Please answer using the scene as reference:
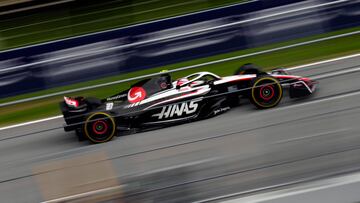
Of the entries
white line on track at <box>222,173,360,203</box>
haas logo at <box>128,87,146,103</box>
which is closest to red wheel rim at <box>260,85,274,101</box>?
haas logo at <box>128,87,146,103</box>

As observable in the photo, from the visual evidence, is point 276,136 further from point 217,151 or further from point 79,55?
point 79,55

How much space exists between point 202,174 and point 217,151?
0.60 m

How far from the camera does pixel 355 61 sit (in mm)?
9188

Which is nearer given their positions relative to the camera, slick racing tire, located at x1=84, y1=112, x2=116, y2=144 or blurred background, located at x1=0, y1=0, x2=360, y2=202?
blurred background, located at x1=0, y1=0, x2=360, y2=202

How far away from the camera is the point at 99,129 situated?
7.66m

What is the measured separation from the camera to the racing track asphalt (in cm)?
537

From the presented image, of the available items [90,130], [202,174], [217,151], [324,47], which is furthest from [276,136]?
[324,47]

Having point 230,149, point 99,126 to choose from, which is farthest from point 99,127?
point 230,149

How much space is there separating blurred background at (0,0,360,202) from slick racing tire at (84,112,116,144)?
0.13 m

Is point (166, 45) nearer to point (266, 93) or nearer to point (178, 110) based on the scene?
point (178, 110)

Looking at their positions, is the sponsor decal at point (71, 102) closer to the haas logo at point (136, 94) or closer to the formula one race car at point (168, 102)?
the formula one race car at point (168, 102)

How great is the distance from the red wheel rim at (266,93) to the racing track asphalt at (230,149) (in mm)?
196

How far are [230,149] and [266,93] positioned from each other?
5.26 ft

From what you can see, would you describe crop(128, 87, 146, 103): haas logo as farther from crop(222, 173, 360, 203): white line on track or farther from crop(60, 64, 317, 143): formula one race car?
crop(222, 173, 360, 203): white line on track
